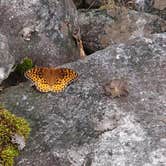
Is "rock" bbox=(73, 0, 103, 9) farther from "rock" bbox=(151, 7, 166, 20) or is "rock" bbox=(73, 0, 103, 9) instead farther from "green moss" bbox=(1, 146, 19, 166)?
"green moss" bbox=(1, 146, 19, 166)

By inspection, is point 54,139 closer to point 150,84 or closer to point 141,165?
point 141,165

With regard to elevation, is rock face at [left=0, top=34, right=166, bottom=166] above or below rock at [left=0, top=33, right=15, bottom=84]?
below

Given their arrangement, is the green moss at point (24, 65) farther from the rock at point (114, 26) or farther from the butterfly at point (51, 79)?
the rock at point (114, 26)

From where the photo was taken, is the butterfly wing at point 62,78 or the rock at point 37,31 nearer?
the butterfly wing at point 62,78

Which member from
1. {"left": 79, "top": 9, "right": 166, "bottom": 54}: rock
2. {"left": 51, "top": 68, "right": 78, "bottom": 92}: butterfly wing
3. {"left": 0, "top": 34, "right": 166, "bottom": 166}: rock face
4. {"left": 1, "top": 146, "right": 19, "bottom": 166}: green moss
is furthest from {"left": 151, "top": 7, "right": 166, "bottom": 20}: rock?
{"left": 1, "top": 146, "right": 19, "bottom": 166}: green moss

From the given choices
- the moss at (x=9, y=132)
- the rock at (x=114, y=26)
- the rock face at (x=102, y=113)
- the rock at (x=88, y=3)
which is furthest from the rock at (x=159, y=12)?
the moss at (x=9, y=132)
